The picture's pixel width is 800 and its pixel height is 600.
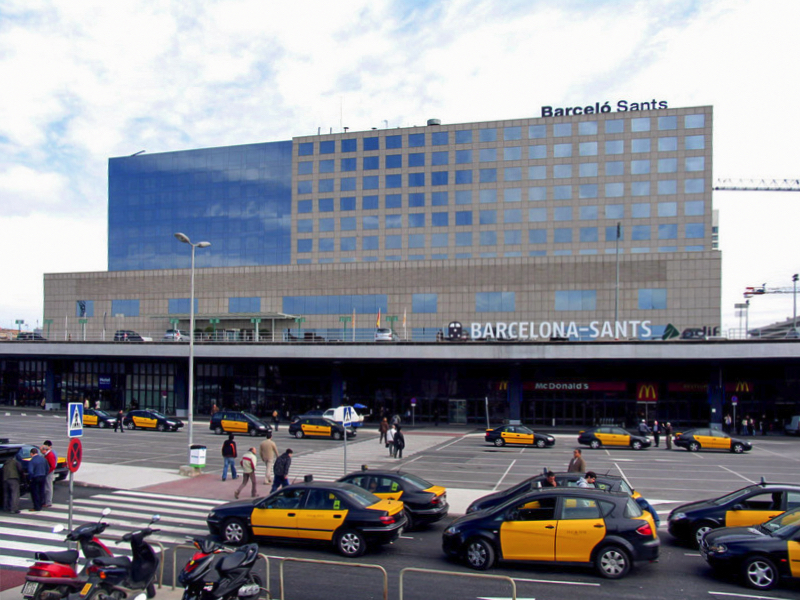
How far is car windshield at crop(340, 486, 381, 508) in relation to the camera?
14.0 meters

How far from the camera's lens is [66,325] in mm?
75000

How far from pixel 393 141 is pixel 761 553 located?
Result: 64.0 metres

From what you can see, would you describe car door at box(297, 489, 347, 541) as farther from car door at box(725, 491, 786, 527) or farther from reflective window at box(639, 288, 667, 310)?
reflective window at box(639, 288, 667, 310)

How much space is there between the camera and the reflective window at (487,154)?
224 feet

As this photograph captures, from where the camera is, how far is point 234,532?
14438 millimetres

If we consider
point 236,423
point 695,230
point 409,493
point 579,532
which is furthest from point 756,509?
point 695,230

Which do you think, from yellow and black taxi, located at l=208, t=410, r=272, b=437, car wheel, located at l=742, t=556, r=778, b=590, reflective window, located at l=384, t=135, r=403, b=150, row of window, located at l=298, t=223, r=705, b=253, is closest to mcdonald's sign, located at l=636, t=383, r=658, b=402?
row of window, located at l=298, t=223, r=705, b=253

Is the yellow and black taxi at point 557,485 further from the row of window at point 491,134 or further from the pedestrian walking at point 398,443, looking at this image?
the row of window at point 491,134

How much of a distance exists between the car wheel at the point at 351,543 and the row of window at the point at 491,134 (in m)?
59.8

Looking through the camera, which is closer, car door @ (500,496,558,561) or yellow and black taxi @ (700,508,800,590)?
yellow and black taxi @ (700,508,800,590)

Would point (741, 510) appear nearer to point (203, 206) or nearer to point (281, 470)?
point (281, 470)

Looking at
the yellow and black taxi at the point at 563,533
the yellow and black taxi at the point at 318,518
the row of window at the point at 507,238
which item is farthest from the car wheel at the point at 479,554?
the row of window at the point at 507,238

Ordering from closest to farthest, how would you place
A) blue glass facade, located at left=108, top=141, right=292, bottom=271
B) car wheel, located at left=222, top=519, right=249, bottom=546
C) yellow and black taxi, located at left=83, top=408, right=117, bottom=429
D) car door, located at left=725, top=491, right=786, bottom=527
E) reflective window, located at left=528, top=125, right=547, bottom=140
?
1. car door, located at left=725, top=491, right=786, bottom=527
2. car wheel, located at left=222, top=519, right=249, bottom=546
3. yellow and black taxi, located at left=83, top=408, right=117, bottom=429
4. reflective window, located at left=528, top=125, right=547, bottom=140
5. blue glass facade, located at left=108, top=141, right=292, bottom=271

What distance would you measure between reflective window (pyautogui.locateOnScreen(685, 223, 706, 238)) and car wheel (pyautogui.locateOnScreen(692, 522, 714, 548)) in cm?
5467
